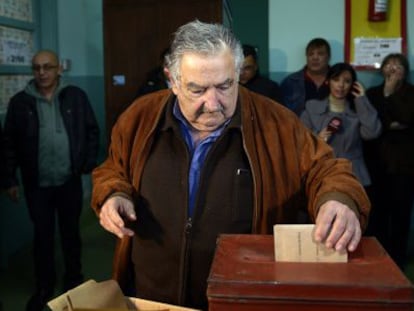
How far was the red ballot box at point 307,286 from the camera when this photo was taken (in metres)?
0.79

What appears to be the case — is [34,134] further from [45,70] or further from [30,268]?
[30,268]

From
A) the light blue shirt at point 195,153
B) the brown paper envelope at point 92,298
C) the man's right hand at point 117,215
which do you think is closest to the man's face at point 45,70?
the light blue shirt at point 195,153

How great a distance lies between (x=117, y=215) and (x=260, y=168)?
1.19 feet

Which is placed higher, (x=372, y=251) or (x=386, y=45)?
(x=386, y=45)

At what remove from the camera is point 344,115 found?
10.7ft

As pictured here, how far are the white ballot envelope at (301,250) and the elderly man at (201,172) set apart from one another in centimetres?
32

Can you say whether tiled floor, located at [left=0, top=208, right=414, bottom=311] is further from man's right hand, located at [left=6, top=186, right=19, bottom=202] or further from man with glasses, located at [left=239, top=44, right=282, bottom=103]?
man with glasses, located at [left=239, top=44, right=282, bottom=103]

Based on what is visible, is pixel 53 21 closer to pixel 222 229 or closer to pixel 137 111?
pixel 137 111

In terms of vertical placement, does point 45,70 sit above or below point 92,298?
above

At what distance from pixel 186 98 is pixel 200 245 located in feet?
1.15

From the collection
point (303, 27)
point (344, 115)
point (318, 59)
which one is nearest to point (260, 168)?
point (344, 115)

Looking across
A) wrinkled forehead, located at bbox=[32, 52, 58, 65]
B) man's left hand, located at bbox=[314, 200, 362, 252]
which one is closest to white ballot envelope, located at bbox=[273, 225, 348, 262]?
man's left hand, located at bbox=[314, 200, 362, 252]

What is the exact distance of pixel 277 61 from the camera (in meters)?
3.87

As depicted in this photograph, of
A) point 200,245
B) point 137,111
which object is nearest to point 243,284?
point 200,245
